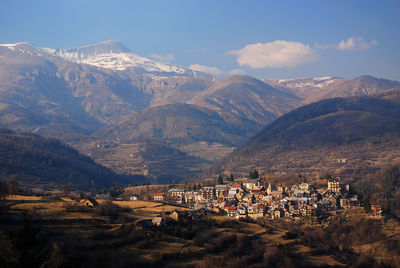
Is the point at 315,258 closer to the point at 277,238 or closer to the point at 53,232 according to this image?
the point at 277,238

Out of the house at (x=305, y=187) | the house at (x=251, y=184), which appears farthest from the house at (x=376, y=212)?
the house at (x=251, y=184)

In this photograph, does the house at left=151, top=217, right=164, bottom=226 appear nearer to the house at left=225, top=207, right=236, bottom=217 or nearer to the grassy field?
the grassy field

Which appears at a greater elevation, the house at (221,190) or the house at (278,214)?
the house at (221,190)

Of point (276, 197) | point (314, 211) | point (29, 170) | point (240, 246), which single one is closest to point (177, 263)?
point (240, 246)

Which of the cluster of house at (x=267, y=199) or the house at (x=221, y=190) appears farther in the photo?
the house at (x=221, y=190)

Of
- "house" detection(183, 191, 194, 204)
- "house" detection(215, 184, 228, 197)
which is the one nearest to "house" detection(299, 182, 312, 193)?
"house" detection(215, 184, 228, 197)

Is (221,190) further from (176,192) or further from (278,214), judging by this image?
(278,214)

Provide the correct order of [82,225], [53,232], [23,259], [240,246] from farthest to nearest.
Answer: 1. [240,246]
2. [82,225]
3. [53,232]
4. [23,259]

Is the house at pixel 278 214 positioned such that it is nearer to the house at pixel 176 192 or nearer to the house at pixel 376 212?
the house at pixel 376 212
